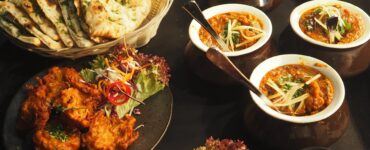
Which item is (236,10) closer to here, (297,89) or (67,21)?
(297,89)

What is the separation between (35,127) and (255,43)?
1.31 m

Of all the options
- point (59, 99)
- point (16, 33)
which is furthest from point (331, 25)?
point (16, 33)

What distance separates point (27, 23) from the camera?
100 inches

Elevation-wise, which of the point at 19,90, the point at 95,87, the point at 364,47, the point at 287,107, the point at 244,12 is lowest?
the point at 364,47

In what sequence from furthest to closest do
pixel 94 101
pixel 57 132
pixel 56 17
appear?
1. pixel 56 17
2. pixel 94 101
3. pixel 57 132

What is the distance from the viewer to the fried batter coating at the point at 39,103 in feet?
6.88

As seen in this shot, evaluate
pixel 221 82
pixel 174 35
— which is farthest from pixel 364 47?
pixel 174 35

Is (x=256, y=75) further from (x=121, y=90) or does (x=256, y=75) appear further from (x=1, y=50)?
(x=1, y=50)

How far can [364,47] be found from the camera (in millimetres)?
2234

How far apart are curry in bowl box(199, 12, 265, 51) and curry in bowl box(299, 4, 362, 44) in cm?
29

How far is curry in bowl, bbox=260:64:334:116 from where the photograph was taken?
1.92 metres

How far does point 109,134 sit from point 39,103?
0.44m

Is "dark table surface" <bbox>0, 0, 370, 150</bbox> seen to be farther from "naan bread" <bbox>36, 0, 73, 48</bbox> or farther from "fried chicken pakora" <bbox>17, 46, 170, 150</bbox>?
"naan bread" <bbox>36, 0, 73, 48</bbox>

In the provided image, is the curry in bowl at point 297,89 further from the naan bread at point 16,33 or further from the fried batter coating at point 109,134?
the naan bread at point 16,33
